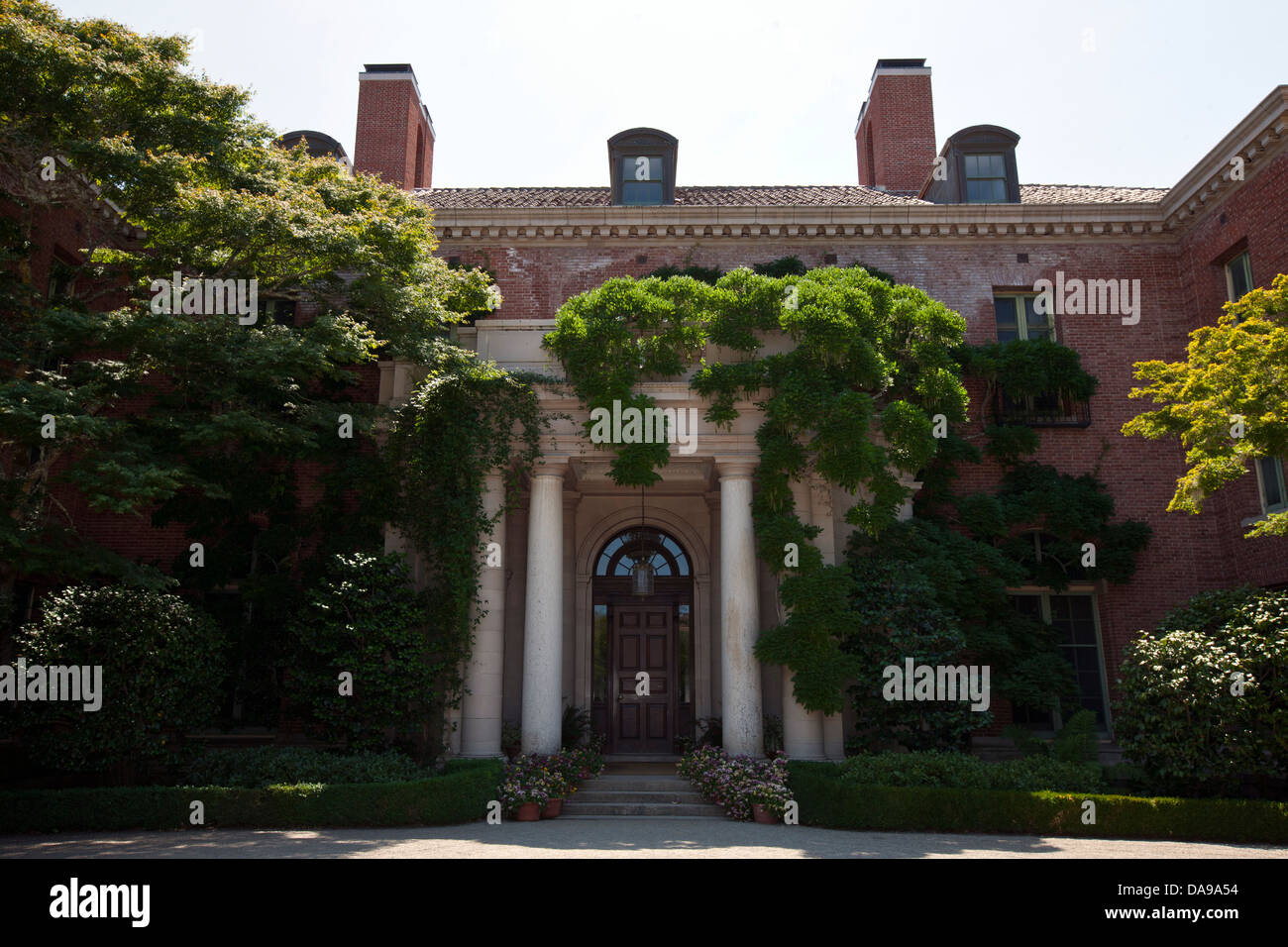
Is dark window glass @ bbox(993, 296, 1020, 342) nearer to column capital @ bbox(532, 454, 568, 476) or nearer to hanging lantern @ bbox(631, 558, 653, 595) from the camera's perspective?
hanging lantern @ bbox(631, 558, 653, 595)

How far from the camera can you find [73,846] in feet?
32.4

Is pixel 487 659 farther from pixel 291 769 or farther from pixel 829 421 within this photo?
pixel 829 421

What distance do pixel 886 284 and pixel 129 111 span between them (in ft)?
41.3

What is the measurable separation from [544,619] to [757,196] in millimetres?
12895

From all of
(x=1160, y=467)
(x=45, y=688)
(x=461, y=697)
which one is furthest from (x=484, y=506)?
(x=1160, y=467)

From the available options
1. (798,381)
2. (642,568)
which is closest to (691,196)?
(798,381)

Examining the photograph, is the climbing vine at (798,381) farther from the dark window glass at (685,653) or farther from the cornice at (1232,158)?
the cornice at (1232,158)

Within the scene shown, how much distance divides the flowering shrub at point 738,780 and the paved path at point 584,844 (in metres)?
0.76

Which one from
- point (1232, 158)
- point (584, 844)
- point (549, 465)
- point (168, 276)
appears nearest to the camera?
point (584, 844)

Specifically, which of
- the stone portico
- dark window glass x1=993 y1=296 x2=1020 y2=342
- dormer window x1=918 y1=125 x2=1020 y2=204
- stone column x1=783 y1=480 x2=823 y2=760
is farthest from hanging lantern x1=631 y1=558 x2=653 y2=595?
dormer window x1=918 y1=125 x2=1020 y2=204

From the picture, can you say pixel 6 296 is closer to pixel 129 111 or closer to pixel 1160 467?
pixel 129 111

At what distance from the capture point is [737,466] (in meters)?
15.3

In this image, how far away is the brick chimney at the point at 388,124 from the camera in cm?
2362

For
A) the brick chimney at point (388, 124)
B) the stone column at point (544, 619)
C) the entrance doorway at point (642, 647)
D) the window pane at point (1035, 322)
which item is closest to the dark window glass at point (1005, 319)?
the window pane at point (1035, 322)
